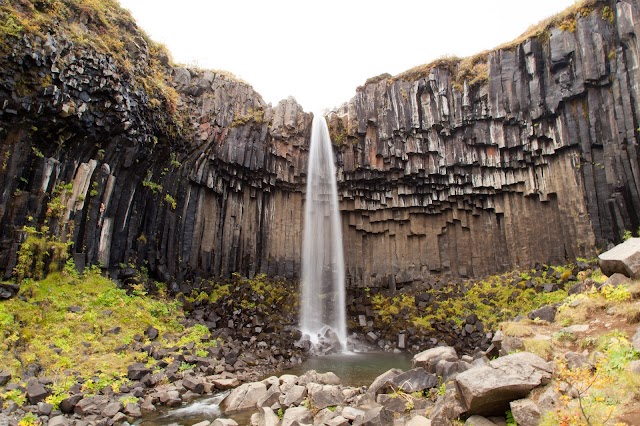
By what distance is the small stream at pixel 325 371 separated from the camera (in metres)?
9.27

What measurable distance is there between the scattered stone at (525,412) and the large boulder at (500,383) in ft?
0.73

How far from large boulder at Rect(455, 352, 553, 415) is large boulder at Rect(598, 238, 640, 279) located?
4.36 m

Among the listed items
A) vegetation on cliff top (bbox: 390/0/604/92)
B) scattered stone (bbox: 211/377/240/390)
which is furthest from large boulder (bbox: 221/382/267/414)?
vegetation on cliff top (bbox: 390/0/604/92)

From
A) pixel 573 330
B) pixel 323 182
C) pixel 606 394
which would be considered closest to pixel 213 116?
pixel 323 182

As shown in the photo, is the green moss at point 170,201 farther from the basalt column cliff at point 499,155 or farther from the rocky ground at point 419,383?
the basalt column cliff at point 499,155

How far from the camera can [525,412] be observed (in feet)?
16.3

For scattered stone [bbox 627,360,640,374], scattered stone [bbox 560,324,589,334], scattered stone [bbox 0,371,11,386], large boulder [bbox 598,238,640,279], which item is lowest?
scattered stone [bbox 0,371,11,386]

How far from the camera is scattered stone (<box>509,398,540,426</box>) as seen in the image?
4848mm

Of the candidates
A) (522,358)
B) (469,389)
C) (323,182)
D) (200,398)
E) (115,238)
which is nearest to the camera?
(469,389)

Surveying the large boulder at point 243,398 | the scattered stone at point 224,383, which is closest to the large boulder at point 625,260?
the large boulder at point 243,398

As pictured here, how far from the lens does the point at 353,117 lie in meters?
25.8

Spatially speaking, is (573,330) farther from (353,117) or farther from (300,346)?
(353,117)

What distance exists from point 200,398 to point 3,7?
1447 centimetres

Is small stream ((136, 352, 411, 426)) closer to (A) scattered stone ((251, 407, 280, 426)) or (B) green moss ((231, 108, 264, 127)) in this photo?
(A) scattered stone ((251, 407, 280, 426))
